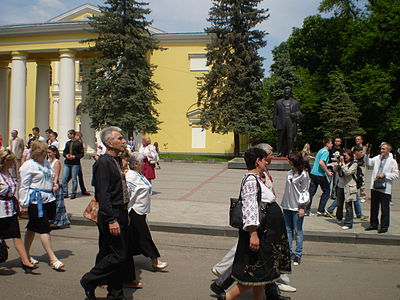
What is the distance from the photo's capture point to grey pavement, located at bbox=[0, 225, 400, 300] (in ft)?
16.4

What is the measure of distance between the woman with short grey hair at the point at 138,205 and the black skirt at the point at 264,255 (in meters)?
1.86

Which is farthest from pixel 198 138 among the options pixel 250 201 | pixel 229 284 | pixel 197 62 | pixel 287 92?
pixel 250 201

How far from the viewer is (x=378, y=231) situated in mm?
8078

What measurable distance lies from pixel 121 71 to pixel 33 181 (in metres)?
29.7

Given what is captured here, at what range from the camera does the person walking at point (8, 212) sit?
18.3 ft

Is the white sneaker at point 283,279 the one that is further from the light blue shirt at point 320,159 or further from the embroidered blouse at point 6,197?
the light blue shirt at point 320,159

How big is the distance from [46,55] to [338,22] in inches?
1155

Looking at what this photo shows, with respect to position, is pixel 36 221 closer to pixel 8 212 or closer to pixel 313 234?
pixel 8 212

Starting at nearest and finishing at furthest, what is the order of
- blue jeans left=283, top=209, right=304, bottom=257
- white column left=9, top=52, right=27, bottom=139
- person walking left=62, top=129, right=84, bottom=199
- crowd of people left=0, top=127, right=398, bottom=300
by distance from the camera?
1. crowd of people left=0, top=127, right=398, bottom=300
2. blue jeans left=283, top=209, right=304, bottom=257
3. person walking left=62, top=129, right=84, bottom=199
4. white column left=9, top=52, right=27, bottom=139

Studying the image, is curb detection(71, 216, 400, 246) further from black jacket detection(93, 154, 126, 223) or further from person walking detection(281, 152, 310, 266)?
black jacket detection(93, 154, 126, 223)

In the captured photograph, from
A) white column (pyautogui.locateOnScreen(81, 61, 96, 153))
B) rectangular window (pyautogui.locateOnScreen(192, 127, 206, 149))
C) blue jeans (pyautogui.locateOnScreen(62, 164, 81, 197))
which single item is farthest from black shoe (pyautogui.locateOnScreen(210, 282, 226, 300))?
rectangular window (pyautogui.locateOnScreen(192, 127, 206, 149))

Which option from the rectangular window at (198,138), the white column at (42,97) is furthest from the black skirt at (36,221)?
the rectangular window at (198,138)

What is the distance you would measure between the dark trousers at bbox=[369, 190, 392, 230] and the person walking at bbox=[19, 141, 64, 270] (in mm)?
6016

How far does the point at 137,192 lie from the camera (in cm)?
554
